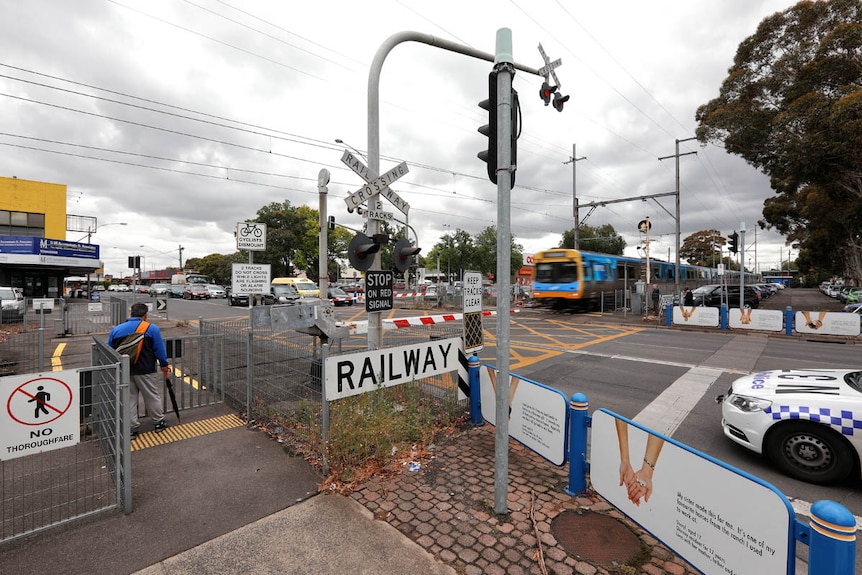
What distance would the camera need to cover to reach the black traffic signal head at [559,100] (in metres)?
8.57

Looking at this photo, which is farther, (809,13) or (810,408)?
(809,13)

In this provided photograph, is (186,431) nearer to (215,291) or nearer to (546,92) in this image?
(546,92)

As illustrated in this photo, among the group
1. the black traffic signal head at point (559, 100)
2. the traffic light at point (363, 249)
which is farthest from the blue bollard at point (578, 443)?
the black traffic signal head at point (559, 100)

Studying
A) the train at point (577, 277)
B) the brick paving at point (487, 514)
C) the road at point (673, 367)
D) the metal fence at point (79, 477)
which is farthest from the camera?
the train at point (577, 277)

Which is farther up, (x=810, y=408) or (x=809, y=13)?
(x=809, y=13)

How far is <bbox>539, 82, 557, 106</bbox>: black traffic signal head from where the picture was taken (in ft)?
26.7

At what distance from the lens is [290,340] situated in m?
5.02

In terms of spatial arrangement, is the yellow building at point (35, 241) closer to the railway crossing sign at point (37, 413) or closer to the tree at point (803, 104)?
the railway crossing sign at point (37, 413)

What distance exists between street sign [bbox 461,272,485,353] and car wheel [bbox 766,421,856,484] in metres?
3.38

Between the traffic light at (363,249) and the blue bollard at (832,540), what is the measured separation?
4.57 m

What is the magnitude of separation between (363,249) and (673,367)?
810 centimetres

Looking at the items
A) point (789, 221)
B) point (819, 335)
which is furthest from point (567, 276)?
point (789, 221)

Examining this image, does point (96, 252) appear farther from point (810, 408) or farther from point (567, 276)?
point (810, 408)

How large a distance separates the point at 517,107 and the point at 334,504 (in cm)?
381
